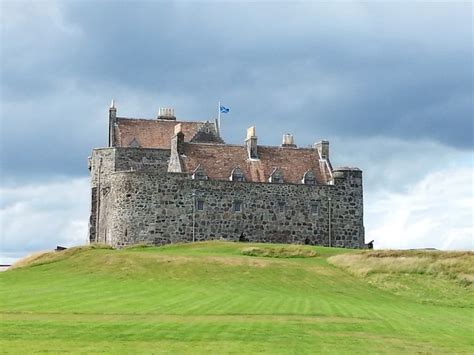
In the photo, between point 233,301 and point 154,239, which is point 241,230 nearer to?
point 154,239

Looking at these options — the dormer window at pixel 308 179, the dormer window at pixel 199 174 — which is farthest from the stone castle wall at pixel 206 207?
the dormer window at pixel 308 179

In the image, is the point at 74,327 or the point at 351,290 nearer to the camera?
the point at 74,327

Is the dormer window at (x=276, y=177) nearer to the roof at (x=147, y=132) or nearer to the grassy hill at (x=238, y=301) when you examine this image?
the grassy hill at (x=238, y=301)

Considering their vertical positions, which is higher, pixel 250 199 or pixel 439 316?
pixel 250 199

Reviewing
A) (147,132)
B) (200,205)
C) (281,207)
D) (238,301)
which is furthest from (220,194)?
(238,301)

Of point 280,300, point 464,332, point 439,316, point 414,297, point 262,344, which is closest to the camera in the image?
point 262,344

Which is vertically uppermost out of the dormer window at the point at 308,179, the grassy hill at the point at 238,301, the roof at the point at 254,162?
the roof at the point at 254,162

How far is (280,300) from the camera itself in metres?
36.5

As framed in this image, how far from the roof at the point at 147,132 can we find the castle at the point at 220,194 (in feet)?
0.55

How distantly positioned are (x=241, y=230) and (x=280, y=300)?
3346cm

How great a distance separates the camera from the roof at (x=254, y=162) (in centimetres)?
7156

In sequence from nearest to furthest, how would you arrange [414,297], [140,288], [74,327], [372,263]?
[74,327]
[140,288]
[414,297]
[372,263]

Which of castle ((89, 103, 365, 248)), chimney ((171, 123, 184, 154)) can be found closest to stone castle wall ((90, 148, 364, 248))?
castle ((89, 103, 365, 248))

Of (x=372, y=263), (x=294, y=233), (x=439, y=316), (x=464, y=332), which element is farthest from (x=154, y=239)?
(x=464, y=332)
